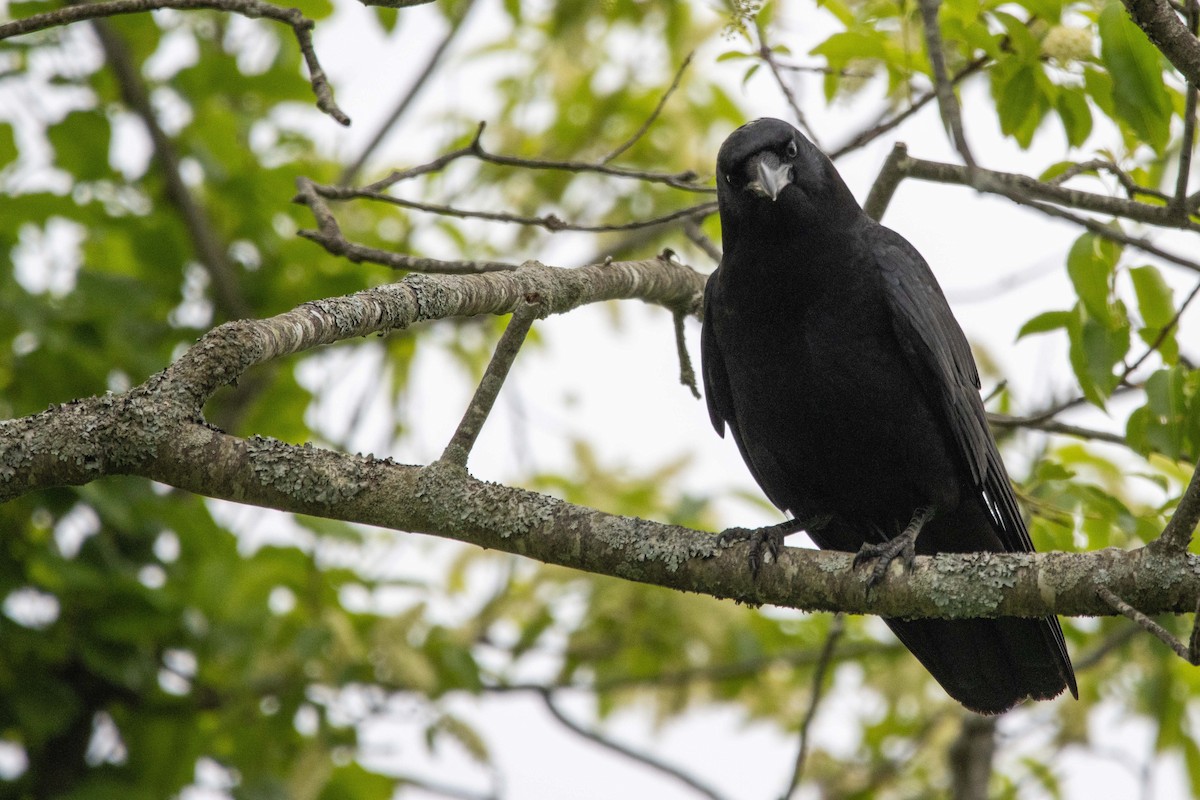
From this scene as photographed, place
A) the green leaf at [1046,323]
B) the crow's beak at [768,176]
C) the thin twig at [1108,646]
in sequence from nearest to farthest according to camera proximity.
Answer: the green leaf at [1046,323] → the crow's beak at [768,176] → the thin twig at [1108,646]

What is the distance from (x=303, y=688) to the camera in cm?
503

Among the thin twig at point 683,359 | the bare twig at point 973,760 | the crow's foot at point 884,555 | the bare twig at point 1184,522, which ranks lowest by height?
the bare twig at point 1184,522

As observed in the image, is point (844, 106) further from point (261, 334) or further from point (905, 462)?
point (261, 334)

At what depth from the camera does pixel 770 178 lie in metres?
4.03

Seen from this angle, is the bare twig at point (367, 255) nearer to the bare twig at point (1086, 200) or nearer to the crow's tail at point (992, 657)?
the bare twig at point (1086, 200)

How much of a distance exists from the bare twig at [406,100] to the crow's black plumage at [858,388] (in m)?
2.84

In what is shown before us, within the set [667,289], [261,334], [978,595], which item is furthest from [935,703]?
[261,334]

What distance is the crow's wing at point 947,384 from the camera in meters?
4.04

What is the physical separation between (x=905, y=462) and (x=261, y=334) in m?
2.21

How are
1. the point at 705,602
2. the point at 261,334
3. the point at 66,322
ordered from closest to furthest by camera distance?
1. the point at 261,334
2. the point at 66,322
3. the point at 705,602

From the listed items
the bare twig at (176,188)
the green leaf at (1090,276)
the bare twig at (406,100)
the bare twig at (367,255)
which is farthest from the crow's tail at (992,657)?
the bare twig at (406,100)

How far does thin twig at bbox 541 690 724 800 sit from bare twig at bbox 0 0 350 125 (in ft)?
9.28

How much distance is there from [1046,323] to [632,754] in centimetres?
238

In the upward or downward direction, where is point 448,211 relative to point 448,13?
downward
